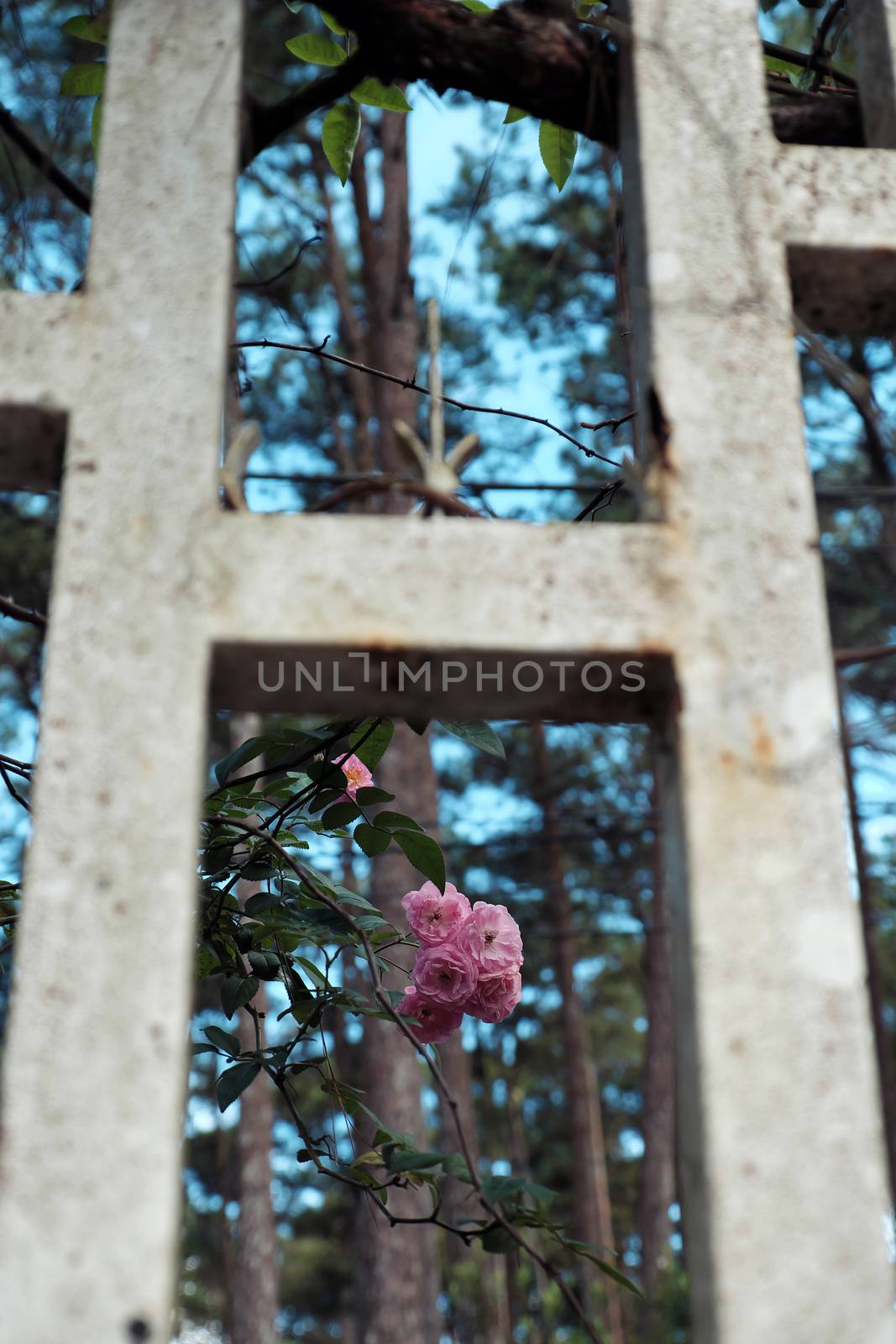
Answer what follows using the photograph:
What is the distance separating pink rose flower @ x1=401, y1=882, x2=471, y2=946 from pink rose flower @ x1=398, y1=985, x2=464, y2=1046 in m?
0.10

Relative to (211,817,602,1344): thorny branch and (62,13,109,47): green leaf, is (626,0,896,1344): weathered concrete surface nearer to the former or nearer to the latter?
(211,817,602,1344): thorny branch

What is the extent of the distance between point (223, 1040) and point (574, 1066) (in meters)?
11.6

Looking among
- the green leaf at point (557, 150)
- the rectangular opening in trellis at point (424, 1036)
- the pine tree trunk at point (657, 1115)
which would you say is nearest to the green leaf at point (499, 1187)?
the rectangular opening in trellis at point (424, 1036)

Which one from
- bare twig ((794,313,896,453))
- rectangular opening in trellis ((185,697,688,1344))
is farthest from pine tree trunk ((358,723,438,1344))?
bare twig ((794,313,896,453))

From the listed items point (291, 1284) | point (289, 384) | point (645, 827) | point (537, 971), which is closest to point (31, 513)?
point (289, 384)

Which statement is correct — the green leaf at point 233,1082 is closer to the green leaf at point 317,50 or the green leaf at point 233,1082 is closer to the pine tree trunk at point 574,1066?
the green leaf at point 317,50

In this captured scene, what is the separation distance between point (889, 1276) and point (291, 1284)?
72.0 ft

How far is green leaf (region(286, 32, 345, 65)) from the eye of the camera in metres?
1.83

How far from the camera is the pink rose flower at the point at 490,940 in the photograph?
209cm

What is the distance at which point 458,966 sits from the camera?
6.78 feet

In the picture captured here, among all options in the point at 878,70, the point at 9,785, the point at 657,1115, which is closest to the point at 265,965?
the point at 9,785

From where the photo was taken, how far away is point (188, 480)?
118 centimetres

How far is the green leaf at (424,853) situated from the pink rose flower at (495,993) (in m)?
0.25

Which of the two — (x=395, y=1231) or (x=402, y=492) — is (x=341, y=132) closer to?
(x=402, y=492)
